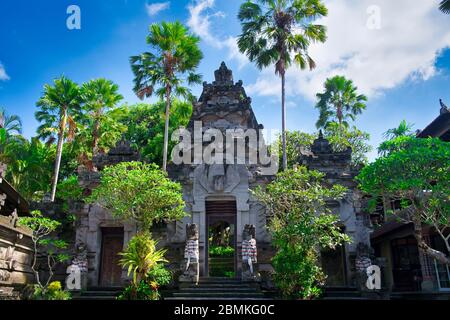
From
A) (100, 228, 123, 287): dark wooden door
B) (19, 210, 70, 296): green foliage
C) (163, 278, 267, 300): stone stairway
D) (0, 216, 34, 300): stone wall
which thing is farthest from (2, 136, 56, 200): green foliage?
(163, 278, 267, 300): stone stairway

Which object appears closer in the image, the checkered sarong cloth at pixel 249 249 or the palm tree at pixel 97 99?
the checkered sarong cloth at pixel 249 249

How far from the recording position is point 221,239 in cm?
2672

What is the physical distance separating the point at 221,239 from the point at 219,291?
1495 cm

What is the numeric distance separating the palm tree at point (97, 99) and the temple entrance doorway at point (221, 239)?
994 centimetres

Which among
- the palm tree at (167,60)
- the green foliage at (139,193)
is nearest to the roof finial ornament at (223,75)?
the palm tree at (167,60)

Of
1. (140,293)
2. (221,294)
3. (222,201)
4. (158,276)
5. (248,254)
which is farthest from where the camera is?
(222,201)

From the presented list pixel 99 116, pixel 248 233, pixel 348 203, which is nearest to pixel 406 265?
pixel 348 203

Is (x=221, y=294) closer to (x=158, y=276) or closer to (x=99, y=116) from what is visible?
(x=158, y=276)

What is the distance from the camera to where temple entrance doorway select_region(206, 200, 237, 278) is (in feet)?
51.8

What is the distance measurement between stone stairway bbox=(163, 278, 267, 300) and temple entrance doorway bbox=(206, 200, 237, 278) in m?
2.54

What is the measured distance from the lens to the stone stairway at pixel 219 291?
11.5 metres

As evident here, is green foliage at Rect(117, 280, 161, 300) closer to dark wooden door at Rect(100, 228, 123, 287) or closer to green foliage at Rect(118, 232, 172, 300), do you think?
green foliage at Rect(118, 232, 172, 300)

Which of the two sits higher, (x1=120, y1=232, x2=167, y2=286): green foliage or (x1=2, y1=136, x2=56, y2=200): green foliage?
(x1=2, y1=136, x2=56, y2=200): green foliage

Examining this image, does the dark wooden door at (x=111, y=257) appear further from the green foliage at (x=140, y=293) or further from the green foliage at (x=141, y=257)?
the green foliage at (x=140, y=293)
